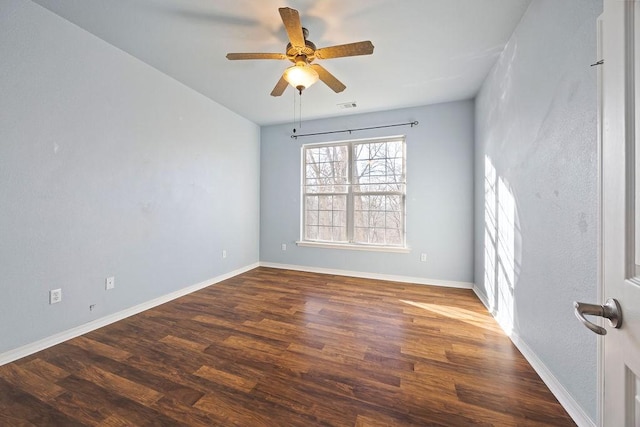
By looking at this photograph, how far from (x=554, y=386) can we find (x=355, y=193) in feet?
10.1

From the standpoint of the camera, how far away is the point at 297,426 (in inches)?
50.1

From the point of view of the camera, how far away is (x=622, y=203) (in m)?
0.57

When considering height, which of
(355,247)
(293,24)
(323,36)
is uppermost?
(323,36)

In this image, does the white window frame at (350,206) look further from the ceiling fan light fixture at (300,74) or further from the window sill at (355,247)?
the ceiling fan light fixture at (300,74)

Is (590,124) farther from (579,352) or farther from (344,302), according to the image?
(344,302)

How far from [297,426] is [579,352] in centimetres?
153

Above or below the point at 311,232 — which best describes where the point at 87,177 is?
above

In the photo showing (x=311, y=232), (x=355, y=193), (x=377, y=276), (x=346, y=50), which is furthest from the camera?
(x=311, y=232)

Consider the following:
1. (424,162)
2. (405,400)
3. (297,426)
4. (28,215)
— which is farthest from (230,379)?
(424,162)

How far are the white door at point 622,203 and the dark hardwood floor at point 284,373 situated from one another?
3.31 ft

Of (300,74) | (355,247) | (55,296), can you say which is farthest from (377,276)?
(55,296)

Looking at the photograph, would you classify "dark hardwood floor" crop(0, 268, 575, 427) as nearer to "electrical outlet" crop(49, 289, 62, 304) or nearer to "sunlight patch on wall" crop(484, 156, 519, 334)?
"sunlight patch on wall" crop(484, 156, 519, 334)

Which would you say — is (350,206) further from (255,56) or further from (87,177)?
(87,177)

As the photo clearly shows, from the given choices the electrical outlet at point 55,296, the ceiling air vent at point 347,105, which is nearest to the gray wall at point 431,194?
the ceiling air vent at point 347,105
